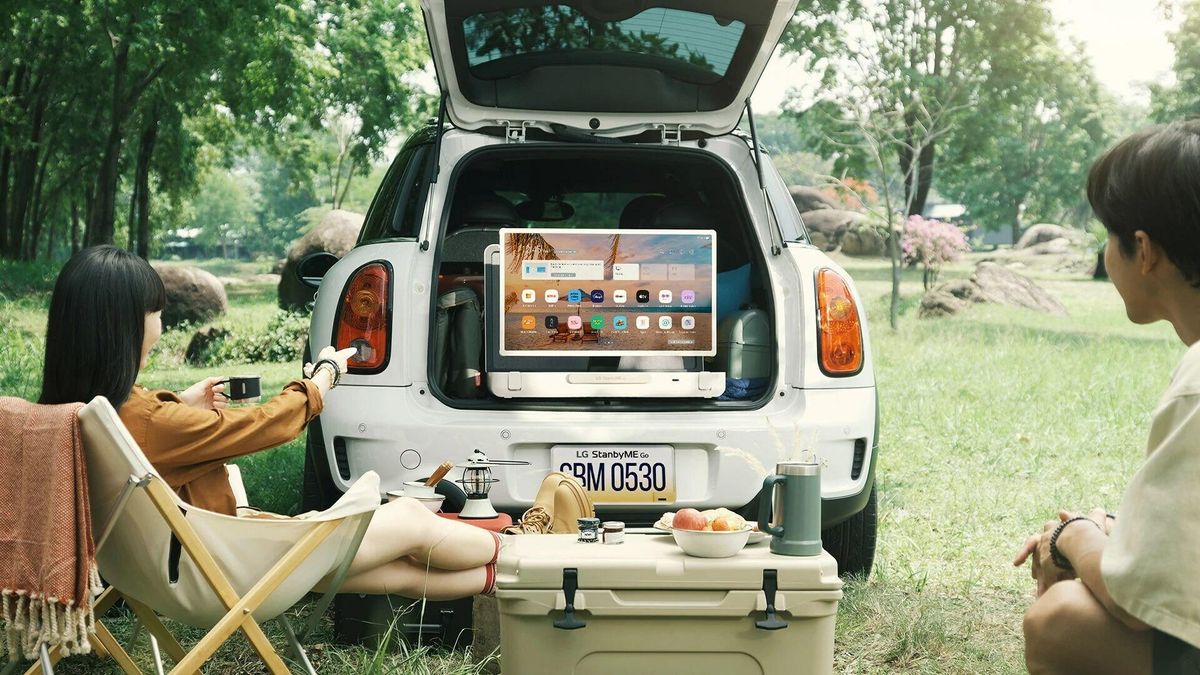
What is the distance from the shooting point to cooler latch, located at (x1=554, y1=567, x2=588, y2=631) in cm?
244

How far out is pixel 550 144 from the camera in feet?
13.0

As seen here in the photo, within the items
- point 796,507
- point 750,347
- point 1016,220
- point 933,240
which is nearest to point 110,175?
point 933,240

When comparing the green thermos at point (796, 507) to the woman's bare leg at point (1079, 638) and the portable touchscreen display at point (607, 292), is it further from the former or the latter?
the portable touchscreen display at point (607, 292)

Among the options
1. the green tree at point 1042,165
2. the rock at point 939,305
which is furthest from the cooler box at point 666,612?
the green tree at point 1042,165

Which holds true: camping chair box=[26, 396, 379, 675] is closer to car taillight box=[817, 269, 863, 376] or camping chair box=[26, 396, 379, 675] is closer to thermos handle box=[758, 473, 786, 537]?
thermos handle box=[758, 473, 786, 537]

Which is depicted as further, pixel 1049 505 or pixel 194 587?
pixel 1049 505

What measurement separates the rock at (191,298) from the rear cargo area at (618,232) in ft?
42.1

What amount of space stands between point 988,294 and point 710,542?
15395 mm

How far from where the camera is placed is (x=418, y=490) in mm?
3277

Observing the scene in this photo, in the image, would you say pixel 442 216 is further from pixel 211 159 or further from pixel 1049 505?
pixel 211 159

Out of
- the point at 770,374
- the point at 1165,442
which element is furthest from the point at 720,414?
the point at 1165,442

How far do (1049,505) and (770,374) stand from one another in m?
2.34

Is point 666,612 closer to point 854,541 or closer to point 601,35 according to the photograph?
point 854,541

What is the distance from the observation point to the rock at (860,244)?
28.0 metres
